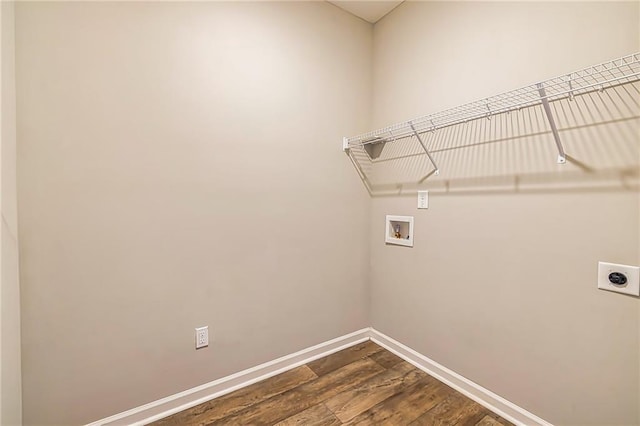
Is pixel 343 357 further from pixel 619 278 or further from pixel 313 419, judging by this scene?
pixel 619 278

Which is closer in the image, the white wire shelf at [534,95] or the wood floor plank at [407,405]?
the white wire shelf at [534,95]

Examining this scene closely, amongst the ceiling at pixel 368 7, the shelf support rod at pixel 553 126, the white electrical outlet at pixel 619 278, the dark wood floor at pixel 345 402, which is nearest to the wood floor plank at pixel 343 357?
the dark wood floor at pixel 345 402

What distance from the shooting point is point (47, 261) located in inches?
48.1

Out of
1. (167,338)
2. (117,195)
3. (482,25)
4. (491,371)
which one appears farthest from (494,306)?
(117,195)

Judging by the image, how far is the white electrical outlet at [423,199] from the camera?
1.86 metres

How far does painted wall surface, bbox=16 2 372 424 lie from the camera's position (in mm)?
1219

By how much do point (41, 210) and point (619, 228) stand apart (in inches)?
97.9

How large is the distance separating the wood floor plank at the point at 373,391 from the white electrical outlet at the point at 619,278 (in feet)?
3.82

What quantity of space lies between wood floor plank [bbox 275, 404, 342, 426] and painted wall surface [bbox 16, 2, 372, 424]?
0.44m

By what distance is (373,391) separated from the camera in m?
1.67

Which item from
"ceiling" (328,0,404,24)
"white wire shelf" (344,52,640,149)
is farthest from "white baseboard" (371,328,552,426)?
"ceiling" (328,0,404,24)

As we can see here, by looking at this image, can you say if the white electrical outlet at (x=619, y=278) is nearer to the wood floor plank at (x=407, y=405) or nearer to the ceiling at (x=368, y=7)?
the wood floor plank at (x=407, y=405)

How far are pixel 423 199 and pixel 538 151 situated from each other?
69 centimetres

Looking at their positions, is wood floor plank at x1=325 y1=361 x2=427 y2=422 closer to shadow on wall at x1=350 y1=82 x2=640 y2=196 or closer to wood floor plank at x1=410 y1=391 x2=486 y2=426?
wood floor plank at x1=410 y1=391 x2=486 y2=426
